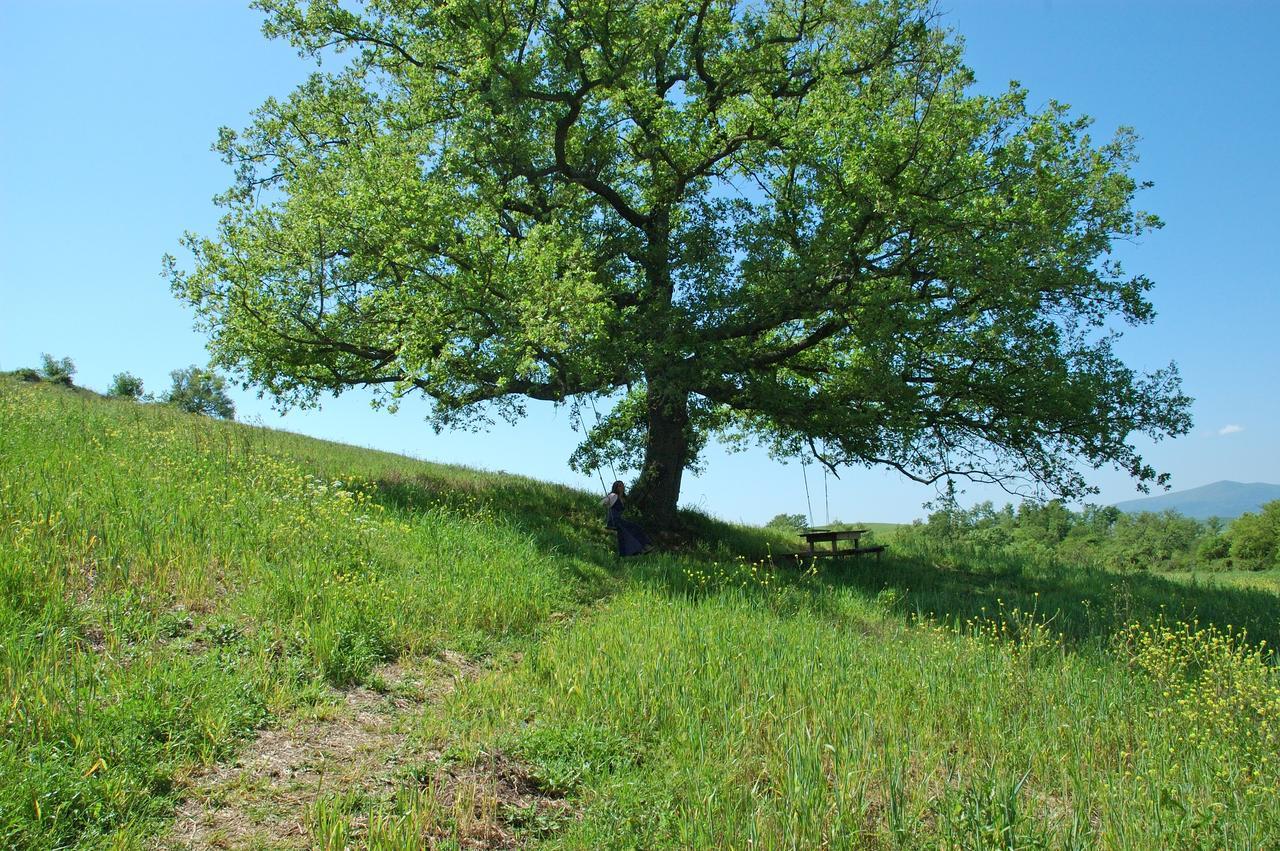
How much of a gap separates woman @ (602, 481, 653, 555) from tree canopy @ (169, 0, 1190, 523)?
2.10m

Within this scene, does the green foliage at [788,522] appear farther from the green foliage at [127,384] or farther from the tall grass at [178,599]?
the green foliage at [127,384]

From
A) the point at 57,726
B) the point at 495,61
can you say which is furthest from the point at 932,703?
the point at 495,61

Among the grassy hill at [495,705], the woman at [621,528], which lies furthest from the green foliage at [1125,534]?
the grassy hill at [495,705]

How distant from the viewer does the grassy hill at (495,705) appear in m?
4.33

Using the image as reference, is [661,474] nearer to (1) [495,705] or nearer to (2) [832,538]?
(2) [832,538]

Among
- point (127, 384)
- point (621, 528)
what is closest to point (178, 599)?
point (621, 528)

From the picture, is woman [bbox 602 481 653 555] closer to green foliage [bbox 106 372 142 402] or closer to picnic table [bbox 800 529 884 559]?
picnic table [bbox 800 529 884 559]

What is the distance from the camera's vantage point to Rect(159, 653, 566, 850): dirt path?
13.7ft

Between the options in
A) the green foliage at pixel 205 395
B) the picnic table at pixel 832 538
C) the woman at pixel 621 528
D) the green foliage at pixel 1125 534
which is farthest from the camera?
the green foliage at pixel 205 395

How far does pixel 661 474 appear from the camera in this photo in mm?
17391

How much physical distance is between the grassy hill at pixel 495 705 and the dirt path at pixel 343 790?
2 cm

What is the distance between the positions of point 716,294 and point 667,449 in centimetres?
416

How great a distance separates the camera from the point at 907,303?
13.8 meters

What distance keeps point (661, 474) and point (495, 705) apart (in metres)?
11.5
